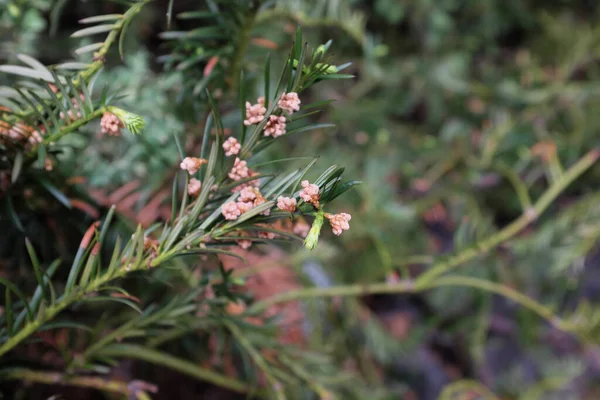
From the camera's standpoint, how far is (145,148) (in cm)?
47

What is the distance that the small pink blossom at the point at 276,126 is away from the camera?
0.89 ft

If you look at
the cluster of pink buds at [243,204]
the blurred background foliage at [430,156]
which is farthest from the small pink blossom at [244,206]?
the blurred background foliage at [430,156]

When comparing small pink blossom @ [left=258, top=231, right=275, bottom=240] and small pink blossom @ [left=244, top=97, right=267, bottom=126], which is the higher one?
small pink blossom @ [left=244, top=97, right=267, bottom=126]

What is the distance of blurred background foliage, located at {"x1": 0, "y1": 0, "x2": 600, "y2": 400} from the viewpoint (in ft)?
1.72

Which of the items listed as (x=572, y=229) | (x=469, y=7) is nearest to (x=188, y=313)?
(x=572, y=229)

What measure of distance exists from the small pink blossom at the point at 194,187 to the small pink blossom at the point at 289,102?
7 centimetres

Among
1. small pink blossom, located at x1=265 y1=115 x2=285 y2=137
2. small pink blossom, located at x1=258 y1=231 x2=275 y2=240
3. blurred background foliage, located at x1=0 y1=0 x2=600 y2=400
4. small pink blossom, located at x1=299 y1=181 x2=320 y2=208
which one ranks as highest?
small pink blossom, located at x1=265 y1=115 x2=285 y2=137

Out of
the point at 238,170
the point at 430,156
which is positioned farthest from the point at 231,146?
the point at 430,156

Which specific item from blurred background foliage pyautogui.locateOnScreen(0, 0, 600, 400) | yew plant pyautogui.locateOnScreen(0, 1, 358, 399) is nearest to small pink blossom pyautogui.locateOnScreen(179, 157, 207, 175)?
yew plant pyautogui.locateOnScreen(0, 1, 358, 399)

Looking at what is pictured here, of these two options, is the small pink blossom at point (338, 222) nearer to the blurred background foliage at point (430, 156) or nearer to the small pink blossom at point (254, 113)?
the small pink blossom at point (254, 113)

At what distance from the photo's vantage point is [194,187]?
0.95 feet

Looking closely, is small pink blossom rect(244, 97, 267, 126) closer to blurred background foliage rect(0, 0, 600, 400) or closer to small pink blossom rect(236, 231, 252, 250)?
small pink blossom rect(236, 231, 252, 250)

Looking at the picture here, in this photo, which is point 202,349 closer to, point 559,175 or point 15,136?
point 15,136

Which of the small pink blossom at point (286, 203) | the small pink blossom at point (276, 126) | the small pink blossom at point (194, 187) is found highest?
the small pink blossom at point (276, 126)
